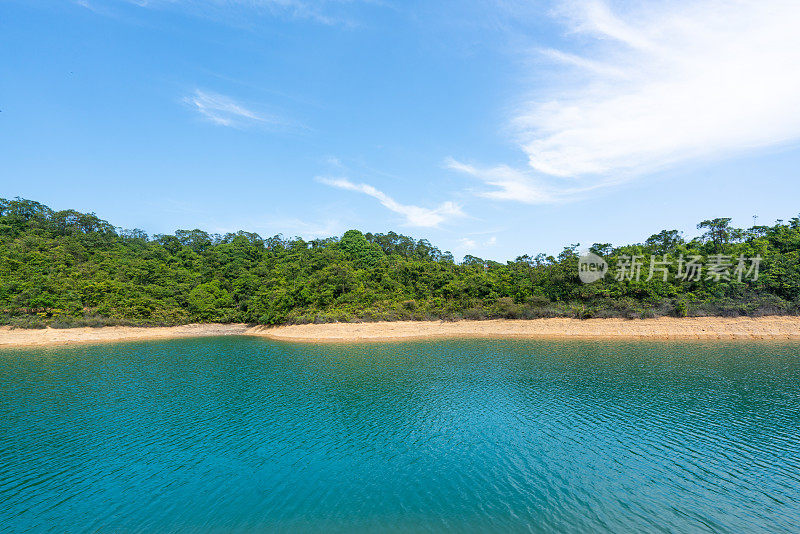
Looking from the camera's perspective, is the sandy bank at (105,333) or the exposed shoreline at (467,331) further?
the sandy bank at (105,333)

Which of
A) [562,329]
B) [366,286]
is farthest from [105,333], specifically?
[562,329]

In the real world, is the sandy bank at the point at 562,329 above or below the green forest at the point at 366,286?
below

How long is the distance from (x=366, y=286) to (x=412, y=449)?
45.1 metres

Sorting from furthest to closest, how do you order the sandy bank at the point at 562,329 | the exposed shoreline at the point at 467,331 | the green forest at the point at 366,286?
the green forest at the point at 366,286 → the exposed shoreline at the point at 467,331 → the sandy bank at the point at 562,329

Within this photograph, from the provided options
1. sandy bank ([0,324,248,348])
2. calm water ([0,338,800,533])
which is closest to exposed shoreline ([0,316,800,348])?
sandy bank ([0,324,248,348])

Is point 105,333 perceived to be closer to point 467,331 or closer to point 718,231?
point 467,331

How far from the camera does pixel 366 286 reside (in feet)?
193

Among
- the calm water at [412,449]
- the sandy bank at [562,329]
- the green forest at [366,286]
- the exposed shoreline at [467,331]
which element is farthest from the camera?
the green forest at [366,286]

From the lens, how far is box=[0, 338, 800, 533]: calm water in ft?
32.8

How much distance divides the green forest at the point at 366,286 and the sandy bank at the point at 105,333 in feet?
4.10

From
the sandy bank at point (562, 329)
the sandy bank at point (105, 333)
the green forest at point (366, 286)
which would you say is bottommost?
the sandy bank at point (105, 333)

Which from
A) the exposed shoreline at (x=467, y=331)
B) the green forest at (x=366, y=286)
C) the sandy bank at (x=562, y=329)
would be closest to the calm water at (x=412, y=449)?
the sandy bank at (x=562, y=329)

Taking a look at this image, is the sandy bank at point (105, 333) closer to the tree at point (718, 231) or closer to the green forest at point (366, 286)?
the green forest at point (366, 286)

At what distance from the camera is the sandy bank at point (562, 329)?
39.4m
